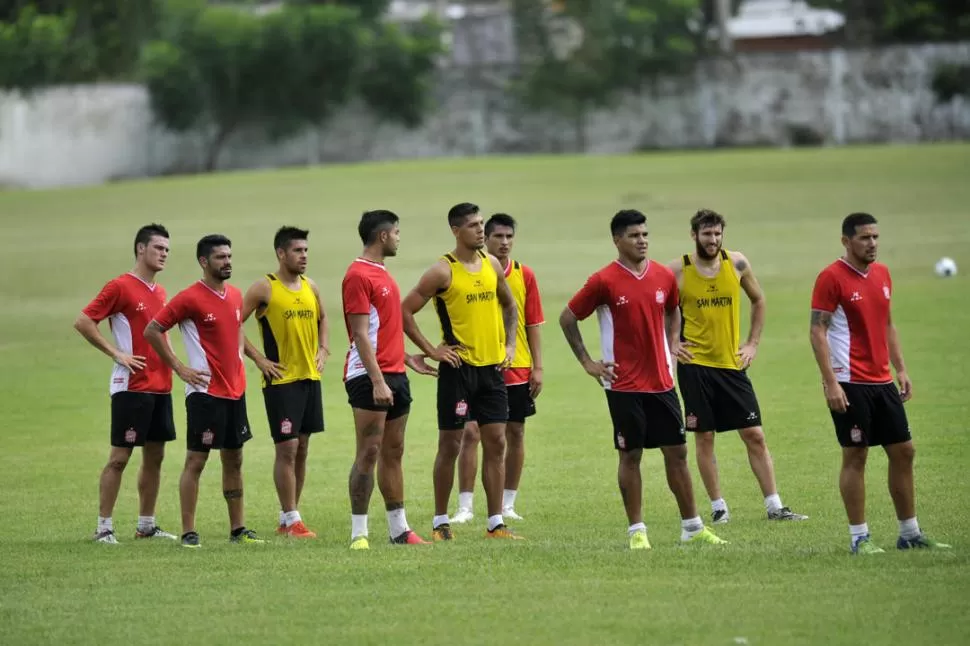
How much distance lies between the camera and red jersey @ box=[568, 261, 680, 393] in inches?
405

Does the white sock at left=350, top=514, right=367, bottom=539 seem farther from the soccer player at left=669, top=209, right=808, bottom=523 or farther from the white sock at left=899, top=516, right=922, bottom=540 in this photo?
the white sock at left=899, top=516, right=922, bottom=540

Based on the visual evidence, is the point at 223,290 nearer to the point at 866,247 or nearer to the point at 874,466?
the point at 866,247

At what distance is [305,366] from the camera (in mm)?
11898

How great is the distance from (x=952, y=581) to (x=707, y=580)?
55.0 inches

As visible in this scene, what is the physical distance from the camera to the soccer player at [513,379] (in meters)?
12.2

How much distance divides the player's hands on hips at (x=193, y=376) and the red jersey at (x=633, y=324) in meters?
2.87

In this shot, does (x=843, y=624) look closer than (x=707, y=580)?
Yes

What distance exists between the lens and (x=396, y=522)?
1090 cm

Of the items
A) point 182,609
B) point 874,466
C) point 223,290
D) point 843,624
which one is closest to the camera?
point 843,624

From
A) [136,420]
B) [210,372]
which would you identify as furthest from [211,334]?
[136,420]

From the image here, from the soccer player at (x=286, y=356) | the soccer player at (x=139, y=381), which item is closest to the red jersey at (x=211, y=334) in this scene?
the soccer player at (x=286, y=356)

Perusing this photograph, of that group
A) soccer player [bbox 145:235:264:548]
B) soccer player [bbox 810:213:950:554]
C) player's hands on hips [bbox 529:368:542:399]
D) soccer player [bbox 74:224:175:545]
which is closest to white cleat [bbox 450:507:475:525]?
player's hands on hips [bbox 529:368:542:399]

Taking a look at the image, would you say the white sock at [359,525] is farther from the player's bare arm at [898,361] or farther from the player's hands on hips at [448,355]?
the player's bare arm at [898,361]

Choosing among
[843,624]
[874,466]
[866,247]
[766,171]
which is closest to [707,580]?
[843,624]
